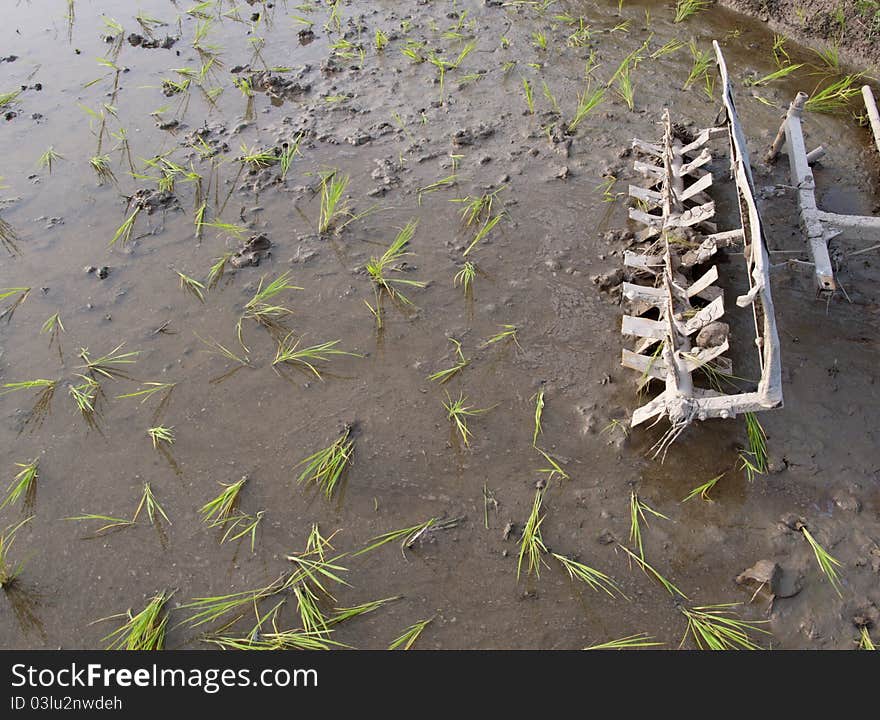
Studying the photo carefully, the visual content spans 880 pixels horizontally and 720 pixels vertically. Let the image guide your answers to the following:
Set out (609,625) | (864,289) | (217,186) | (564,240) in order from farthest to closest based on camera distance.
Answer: (217,186) < (564,240) < (864,289) < (609,625)

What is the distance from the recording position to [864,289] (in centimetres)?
394

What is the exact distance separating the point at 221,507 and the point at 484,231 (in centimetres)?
270

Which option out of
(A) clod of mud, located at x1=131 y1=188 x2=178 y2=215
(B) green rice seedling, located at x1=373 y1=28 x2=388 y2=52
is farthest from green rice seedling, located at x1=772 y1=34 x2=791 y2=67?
(A) clod of mud, located at x1=131 y1=188 x2=178 y2=215

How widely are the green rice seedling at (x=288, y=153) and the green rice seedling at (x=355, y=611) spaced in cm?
A: 366

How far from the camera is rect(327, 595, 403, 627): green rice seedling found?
2.81 m

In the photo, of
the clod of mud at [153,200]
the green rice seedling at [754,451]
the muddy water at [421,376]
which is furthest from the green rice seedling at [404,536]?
the clod of mud at [153,200]

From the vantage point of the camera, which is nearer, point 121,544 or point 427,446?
point 121,544

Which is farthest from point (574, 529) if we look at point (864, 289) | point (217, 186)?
point (217, 186)

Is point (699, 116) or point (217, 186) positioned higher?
point (699, 116)

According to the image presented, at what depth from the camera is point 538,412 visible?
11.5 feet

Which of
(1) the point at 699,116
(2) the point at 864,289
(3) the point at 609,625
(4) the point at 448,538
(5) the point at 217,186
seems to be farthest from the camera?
(1) the point at 699,116

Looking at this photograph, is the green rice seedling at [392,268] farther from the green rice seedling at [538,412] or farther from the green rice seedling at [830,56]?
the green rice seedling at [830,56]

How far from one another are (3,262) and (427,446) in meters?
3.70

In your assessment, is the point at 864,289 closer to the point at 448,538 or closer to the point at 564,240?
the point at 564,240
